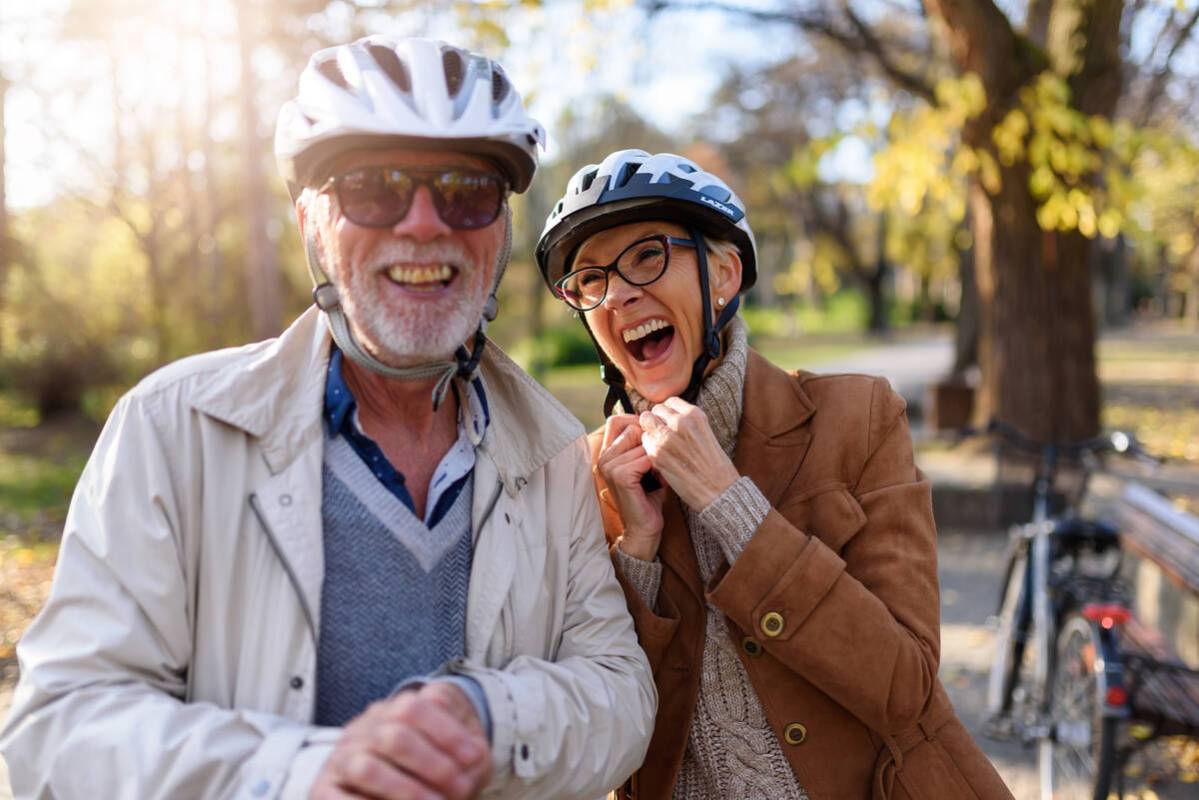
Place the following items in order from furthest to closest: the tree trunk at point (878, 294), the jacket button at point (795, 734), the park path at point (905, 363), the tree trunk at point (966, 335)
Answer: the tree trunk at point (878, 294), the park path at point (905, 363), the tree trunk at point (966, 335), the jacket button at point (795, 734)

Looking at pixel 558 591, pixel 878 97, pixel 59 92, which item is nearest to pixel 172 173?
pixel 59 92

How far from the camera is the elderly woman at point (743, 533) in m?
2.14

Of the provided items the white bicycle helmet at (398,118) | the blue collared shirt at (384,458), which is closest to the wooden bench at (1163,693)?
the blue collared shirt at (384,458)

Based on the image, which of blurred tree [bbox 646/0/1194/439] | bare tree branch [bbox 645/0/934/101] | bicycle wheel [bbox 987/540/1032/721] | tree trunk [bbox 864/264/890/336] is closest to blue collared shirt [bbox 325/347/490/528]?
bicycle wheel [bbox 987/540/1032/721]

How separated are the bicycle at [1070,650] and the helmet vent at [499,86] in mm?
3140

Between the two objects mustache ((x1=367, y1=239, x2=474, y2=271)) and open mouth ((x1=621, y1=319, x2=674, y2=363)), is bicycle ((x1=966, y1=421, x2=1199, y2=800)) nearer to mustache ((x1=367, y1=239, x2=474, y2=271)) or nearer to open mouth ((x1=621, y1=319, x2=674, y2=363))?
open mouth ((x1=621, y1=319, x2=674, y2=363))

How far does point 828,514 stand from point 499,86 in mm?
1140

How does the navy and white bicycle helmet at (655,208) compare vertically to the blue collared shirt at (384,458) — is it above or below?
above

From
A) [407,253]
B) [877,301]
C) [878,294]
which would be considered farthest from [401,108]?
[877,301]

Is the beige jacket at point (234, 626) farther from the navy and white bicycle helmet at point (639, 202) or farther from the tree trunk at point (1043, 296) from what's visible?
the tree trunk at point (1043, 296)

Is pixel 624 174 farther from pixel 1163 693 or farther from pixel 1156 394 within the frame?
pixel 1156 394

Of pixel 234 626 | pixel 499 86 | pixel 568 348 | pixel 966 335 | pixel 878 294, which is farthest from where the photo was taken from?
pixel 878 294

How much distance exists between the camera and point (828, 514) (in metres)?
2.31

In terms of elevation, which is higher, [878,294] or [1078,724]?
[1078,724]
